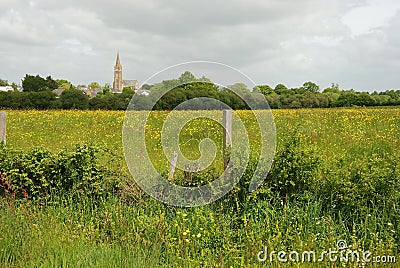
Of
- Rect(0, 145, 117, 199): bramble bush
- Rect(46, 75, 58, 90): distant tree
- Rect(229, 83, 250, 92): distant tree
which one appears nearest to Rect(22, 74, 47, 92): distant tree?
Rect(46, 75, 58, 90): distant tree

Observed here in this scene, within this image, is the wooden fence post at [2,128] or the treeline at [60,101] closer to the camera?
the wooden fence post at [2,128]

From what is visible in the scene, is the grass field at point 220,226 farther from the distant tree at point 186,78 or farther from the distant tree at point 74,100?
the distant tree at point 74,100

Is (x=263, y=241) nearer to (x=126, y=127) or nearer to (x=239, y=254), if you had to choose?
(x=239, y=254)

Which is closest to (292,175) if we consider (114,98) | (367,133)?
(367,133)

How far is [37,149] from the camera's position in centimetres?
728

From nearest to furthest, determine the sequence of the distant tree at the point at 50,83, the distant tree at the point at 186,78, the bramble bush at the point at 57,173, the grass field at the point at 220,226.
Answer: the grass field at the point at 220,226 < the distant tree at the point at 186,78 < the bramble bush at the point at 57,173 < the distant tree at the point at 50,83

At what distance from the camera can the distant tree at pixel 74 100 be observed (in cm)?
3450

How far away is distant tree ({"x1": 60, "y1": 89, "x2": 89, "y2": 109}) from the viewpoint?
34.5 meters

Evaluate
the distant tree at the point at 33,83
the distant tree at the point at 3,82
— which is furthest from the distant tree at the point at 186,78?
the distant tree at the point at 3,82

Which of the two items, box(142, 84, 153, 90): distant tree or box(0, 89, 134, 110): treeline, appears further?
box(0, 89, 134, 110): treeline

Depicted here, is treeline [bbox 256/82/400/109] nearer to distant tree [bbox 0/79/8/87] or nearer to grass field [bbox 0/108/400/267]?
grass field [bbox 0/108/400/267]

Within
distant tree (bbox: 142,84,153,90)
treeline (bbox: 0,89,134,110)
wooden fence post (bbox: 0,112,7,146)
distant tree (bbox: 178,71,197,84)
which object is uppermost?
treeline (bbox: 0,89,134,110)

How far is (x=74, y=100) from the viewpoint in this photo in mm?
34594

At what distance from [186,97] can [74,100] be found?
2972 centimetres
